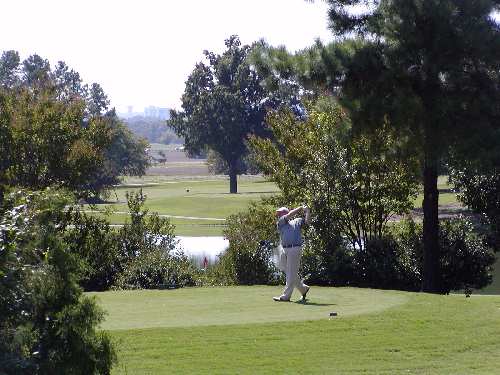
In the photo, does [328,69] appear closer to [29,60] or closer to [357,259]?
[357,259]

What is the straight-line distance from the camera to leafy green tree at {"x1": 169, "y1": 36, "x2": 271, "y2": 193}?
99.7 m

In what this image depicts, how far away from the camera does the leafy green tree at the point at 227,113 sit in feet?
327

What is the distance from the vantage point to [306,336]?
1396cm

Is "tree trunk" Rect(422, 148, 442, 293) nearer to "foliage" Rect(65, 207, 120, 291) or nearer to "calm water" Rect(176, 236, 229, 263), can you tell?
"foliage" Rect(65, 207, 120, 291)

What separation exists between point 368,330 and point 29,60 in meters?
138

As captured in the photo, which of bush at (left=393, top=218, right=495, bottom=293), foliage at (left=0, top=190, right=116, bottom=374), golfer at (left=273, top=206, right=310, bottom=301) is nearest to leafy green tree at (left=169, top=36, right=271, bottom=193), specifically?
bush at (left=393, top=218, right=495, bottom=293)

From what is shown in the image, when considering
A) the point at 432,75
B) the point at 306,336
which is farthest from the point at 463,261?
the point at 306,336

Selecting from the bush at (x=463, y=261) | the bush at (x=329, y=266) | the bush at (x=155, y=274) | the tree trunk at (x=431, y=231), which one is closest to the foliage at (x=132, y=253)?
the bush at (x=155, y=274)

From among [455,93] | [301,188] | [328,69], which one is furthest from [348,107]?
[301,188]

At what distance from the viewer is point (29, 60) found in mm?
146750

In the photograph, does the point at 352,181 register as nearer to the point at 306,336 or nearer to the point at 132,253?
the point at 132,253

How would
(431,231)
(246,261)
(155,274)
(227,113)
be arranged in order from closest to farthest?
1. (155,274)
2. (431,231)
3. (246,261)
4. (227,113)

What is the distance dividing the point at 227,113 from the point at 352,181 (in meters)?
72.9

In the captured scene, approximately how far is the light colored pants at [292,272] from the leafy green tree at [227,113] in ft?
262
